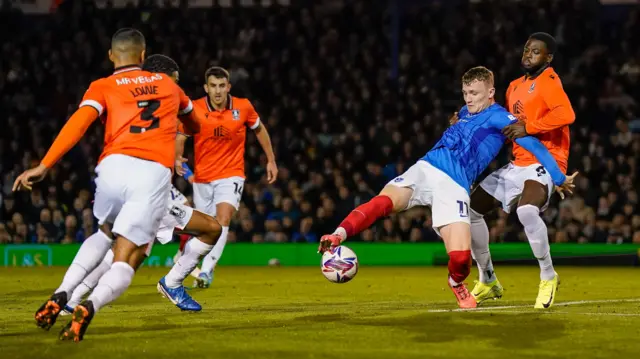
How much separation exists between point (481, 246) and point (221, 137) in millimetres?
4164

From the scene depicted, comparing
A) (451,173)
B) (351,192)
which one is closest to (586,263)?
(351,192)

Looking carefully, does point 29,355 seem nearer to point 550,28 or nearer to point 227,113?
point 227,113

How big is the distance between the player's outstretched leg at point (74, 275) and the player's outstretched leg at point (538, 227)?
12.3 ft

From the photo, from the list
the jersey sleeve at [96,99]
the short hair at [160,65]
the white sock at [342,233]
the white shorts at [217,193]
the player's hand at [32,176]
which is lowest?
the white shorts at [217,193]

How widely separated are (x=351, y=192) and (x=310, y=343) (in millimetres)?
12948

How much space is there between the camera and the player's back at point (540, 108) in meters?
9.85

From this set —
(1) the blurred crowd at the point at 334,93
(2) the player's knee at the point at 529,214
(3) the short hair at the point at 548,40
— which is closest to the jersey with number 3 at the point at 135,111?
(2) the player's knee at the point at 529,214

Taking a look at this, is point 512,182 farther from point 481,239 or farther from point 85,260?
point 85,260

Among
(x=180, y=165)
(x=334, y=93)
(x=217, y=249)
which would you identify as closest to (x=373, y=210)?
(x=180, y=165)

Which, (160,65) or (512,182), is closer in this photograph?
(160,65)

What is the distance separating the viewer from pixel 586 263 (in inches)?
709

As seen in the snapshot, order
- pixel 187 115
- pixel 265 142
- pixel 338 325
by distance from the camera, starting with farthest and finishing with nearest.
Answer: pixel 265 142
pixel 187 115
pixel 338 325

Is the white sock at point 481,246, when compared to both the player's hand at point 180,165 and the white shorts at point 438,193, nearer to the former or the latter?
the white shorts at point 438,193

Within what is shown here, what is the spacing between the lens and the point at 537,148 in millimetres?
9398
